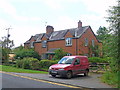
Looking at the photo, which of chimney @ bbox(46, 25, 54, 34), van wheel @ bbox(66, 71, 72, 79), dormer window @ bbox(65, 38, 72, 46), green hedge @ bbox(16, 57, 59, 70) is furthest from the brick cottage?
van wheel @ bbox(66, 71, 72, 79)

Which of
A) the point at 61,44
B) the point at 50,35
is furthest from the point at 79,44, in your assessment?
the point at 50,35

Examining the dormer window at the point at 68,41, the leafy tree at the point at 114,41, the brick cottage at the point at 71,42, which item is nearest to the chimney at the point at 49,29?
the brick cottage at the point at 71,42

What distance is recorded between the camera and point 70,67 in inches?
551

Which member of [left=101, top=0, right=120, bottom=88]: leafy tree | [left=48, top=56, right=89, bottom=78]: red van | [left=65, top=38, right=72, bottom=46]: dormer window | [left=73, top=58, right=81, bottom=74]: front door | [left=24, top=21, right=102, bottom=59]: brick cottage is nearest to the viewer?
[left=101, top=0, right=120, bottom=88]: leafy tree

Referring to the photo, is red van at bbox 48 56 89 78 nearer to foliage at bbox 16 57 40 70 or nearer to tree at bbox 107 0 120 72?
tree at bbox 107 0 120 72

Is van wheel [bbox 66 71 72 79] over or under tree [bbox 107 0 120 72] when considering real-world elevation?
under

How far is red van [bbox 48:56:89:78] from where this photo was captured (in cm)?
1365

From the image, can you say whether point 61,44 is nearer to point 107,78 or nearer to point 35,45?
point 35,45

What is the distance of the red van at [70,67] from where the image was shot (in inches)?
537

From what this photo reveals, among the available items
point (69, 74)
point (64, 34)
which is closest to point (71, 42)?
point (64, 34)

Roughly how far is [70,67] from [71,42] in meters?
20.2

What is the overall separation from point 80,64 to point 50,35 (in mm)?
26561

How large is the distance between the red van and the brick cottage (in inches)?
686

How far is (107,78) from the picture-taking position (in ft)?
39.8
